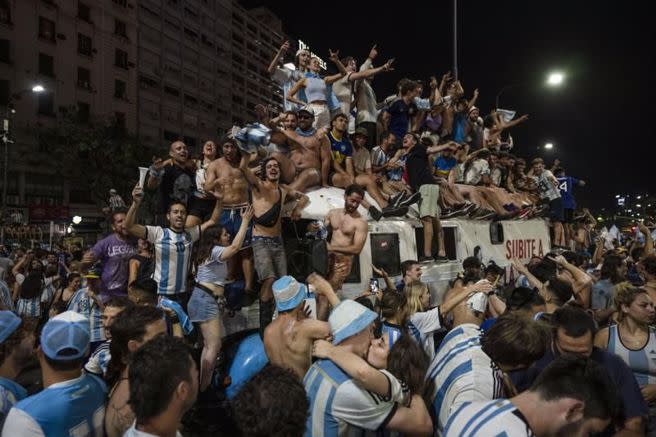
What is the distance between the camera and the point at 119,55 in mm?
37062

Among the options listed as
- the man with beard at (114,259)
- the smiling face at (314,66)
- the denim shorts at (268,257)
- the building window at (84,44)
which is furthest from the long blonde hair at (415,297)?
the building window at (84,44)

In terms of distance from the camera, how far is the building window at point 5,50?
2795 centimetres

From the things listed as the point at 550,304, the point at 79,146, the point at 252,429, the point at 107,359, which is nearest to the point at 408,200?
the point at 550,304

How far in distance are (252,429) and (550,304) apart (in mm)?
3795

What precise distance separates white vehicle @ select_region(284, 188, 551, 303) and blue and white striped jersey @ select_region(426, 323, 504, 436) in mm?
3408

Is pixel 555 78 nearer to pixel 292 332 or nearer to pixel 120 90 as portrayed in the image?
pixel 292 332

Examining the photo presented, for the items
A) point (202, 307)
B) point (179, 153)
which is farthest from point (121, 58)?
point (202, 307)

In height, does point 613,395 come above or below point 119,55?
below

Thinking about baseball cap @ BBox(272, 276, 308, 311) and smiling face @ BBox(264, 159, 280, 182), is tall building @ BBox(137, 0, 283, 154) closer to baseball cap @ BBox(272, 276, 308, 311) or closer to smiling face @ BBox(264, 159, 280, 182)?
smiling face @ BBox(264, 159, 280, 182)

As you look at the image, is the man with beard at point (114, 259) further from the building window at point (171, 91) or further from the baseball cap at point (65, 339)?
the building window at point (171, 91)

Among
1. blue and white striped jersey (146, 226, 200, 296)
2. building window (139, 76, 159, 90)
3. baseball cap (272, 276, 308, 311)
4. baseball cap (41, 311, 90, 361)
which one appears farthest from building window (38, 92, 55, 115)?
baseball cap (41, 311, 90, 361)

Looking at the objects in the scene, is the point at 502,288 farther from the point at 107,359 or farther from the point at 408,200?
the point at 107,359

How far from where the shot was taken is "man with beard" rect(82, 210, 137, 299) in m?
5.70

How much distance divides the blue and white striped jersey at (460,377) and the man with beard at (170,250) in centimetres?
310
